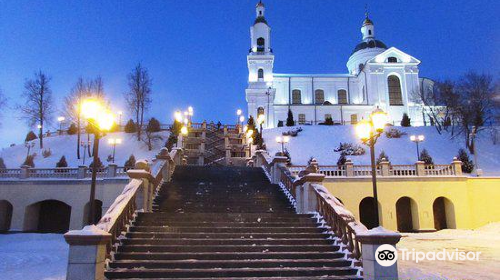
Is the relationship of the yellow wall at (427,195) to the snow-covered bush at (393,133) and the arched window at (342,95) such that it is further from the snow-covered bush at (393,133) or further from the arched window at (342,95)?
the arched window at (342,95)

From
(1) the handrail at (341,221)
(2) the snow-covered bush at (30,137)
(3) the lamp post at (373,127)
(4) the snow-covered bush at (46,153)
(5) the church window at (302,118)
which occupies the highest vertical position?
(5) the church window at (302,118)

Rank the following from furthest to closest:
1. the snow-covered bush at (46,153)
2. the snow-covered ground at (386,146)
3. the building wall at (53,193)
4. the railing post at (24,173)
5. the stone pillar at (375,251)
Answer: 1. the snow-covered bush at (46,153)
2. the snow-covered ground at (386,146)
3. the railing post at (24,173)
4. the building wall at (53,193)
5. the stone pillar at (375,251)

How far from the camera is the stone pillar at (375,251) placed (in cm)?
877

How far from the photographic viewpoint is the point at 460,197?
28.5m

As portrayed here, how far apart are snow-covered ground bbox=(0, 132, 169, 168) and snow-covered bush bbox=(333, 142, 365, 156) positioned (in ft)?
67.4

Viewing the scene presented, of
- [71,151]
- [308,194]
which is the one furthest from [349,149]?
[71,151]

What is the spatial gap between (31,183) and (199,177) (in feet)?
52.2

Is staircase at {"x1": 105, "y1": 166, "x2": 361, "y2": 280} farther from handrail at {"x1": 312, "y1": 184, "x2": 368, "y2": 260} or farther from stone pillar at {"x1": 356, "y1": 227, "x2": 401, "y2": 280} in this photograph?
stone pillar at {"x1": 356, "y1": 227, "x2": 401, "y2": 280}

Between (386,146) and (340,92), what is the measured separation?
31014mm

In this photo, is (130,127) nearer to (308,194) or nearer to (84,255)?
(308,194)

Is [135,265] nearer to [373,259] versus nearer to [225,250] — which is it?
[225,250]

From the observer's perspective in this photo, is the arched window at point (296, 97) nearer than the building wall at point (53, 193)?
No

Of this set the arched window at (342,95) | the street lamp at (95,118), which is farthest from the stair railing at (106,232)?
the arched window at (342,95)

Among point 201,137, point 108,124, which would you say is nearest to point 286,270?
point 108,124
